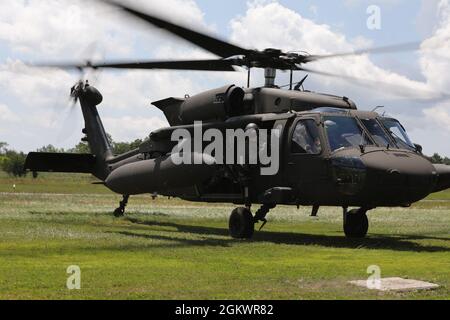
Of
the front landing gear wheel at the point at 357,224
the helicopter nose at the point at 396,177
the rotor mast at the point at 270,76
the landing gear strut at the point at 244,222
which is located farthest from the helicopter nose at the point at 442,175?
the rotor mast at the point at 270,76

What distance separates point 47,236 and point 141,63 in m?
5.22

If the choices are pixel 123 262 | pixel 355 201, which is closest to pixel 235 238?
pixel 355 201

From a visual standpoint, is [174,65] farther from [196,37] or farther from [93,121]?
[93,121]

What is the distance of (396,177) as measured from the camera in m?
14.7

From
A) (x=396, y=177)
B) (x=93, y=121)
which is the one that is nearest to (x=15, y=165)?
(x=93, y=121)

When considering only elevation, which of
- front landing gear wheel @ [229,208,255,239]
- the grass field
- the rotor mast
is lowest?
the grass field

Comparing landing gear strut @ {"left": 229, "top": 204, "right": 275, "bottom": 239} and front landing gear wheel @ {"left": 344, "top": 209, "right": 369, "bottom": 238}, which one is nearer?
landing gear strut @ {"left": 229, "top": 204, "right": 275, "bottom": 239}

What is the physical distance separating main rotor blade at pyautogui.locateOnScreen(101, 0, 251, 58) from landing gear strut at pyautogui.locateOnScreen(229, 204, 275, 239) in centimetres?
435

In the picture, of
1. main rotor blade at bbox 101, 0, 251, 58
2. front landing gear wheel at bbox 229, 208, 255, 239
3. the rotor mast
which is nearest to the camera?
main rotor blade at bbox 101, 0, 251, 58

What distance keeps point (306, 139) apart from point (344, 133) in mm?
1079

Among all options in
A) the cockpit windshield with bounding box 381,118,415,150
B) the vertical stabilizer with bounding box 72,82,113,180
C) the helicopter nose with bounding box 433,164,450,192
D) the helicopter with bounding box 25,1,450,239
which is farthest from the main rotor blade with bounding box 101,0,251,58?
the vertical stabilizer with bounding box 72,82,113,180

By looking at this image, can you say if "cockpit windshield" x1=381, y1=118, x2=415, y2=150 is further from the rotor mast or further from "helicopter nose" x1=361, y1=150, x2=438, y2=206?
the rotor mast

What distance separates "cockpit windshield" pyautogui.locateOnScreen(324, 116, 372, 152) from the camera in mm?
15867

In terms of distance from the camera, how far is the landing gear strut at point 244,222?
57.6ft
